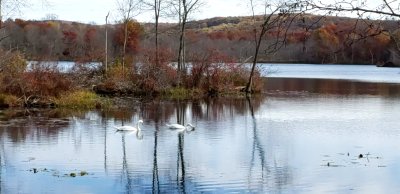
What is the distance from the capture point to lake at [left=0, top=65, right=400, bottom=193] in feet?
39.7

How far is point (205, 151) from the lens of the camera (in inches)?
623

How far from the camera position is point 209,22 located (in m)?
142

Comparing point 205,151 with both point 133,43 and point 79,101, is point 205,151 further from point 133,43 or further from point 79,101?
point 133,43

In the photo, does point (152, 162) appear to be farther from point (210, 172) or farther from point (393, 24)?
point (393, 24)

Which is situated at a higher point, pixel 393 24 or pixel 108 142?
pixel 393 24

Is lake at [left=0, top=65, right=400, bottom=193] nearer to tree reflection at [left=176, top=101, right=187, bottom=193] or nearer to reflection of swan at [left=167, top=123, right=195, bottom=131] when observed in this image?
tree reflection at [left=176, top=101, right=187, bottom=193]

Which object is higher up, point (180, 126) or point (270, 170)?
point (180, 126)

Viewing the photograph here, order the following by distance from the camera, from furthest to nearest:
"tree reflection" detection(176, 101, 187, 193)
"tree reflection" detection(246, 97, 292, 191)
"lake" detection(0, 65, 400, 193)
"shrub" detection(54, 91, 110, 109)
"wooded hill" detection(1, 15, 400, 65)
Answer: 1. "wooded hill" detection(1, 15, 400, 65)
2. "shrub" detection(54, 91, 110, 109)
3. "tree reflection" detection(246, 97, 292, 191)
4. "tree reflection" detection(176, 101, 187, 193)
5. "lake" detection(0, 65, 400, 193)

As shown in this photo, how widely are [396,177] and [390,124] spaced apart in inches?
369

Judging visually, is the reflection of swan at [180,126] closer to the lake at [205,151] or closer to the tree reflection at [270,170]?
the lake at [205,151]

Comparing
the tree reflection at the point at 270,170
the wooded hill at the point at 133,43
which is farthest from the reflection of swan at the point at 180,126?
the wooded hill at the point at 133,43

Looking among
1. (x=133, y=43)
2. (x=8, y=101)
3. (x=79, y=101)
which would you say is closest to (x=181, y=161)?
(x=79, y=101)

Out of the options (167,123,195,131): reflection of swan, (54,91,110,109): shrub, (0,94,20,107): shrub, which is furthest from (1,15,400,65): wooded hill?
(167,123,195,131): reflection of swan

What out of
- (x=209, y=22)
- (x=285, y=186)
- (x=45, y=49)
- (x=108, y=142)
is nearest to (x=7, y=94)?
(x=108, y=142)
